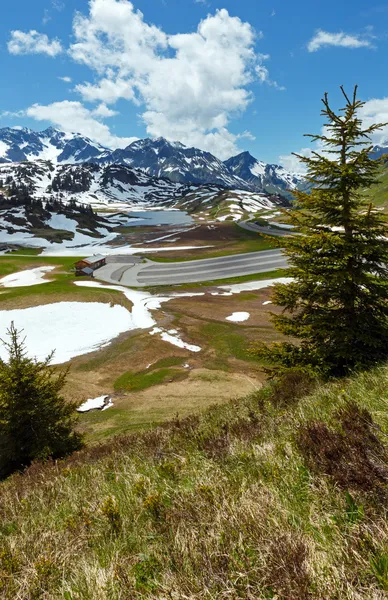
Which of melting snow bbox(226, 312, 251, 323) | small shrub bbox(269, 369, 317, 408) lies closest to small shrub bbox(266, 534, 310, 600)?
small shrub bbox(269, 369, 317, 408)

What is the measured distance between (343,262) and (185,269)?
6025cm

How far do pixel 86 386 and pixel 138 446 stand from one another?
19.2 m

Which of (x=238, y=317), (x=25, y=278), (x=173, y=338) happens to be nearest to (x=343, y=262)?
(x=173, y=338)

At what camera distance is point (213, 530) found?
2988 millimetres

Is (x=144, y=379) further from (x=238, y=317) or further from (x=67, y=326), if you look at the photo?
(x=238, y=317)

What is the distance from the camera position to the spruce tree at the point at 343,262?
11711mm

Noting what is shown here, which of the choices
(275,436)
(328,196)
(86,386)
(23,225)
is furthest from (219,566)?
(23,225)

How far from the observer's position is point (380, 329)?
1182 centimetres

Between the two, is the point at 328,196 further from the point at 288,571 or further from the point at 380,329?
the point at 288,571

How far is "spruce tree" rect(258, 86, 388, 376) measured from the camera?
461 inches

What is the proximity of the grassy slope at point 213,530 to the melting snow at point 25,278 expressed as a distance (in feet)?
199

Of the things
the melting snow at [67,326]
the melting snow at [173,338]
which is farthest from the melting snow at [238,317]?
the melting snow at [67,326]

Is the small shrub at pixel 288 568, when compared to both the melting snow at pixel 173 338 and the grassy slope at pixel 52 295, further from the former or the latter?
the grassy slope at pixel 52 295

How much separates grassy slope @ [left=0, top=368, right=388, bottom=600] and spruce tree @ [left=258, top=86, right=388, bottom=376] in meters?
6.65
